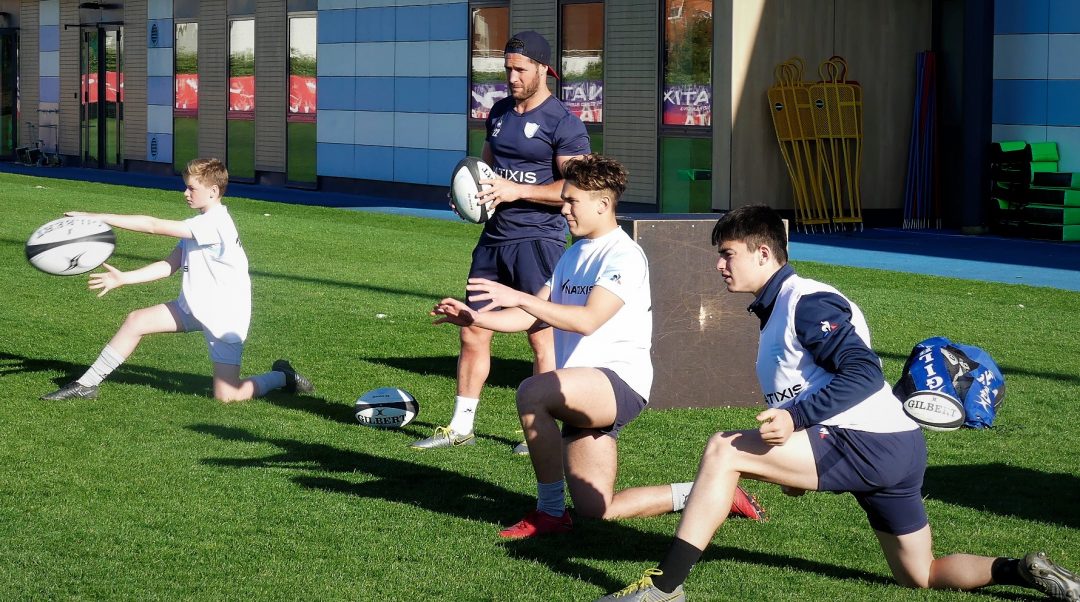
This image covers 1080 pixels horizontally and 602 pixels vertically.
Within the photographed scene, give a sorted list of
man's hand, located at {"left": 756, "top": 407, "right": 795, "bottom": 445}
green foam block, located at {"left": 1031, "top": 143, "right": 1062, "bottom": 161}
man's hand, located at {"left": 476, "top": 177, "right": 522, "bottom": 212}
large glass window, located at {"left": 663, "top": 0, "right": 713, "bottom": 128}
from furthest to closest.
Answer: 1. large glass window, located at {"left": 663, "top": 0, "right": 713, "bottom": 128}
2. green foam block, located at {"left": 1031, "top": 143, "right": 1062, "bottom": 161}
3. man's hand, located at {"left": 476, "top": 177, "right": 522, "bottom": 212}
4. man's hand, located at {"left": 756, "top": 407, "right": 795, "bottom": 445}

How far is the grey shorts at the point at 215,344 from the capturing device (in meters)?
8.98

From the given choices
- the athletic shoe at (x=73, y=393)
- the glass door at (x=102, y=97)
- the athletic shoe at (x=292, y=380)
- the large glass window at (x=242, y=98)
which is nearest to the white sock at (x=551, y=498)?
the athletic shoe at (x=292, y=380)

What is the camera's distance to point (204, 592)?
5.36m

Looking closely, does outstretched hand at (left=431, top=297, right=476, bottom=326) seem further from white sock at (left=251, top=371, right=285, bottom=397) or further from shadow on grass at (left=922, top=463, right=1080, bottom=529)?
white sock at (left=251, top=371, right=285, bottom=397)

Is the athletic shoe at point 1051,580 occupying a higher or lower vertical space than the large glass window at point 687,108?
lower

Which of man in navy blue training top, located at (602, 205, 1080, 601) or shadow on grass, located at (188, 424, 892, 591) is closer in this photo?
man in navy blue training top, located at (602, 205, 1080, 601)

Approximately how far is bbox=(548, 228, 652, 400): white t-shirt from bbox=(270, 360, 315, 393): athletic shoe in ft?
11.6

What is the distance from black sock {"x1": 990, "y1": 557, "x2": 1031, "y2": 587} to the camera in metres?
5.10

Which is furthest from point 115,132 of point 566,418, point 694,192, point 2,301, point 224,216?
point 566,418

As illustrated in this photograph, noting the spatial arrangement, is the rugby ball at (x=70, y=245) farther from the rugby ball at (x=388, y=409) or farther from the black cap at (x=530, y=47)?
the black cap at (x=530, y=47)

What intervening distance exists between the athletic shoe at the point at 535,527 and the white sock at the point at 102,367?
3709 millimetres

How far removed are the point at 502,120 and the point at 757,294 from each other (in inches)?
124

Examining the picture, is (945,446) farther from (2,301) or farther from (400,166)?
(400,166)

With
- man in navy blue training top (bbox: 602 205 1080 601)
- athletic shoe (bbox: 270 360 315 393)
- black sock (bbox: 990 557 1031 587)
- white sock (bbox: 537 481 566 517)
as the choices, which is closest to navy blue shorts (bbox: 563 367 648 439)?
white sock (bbox: 537 481 566 517)
